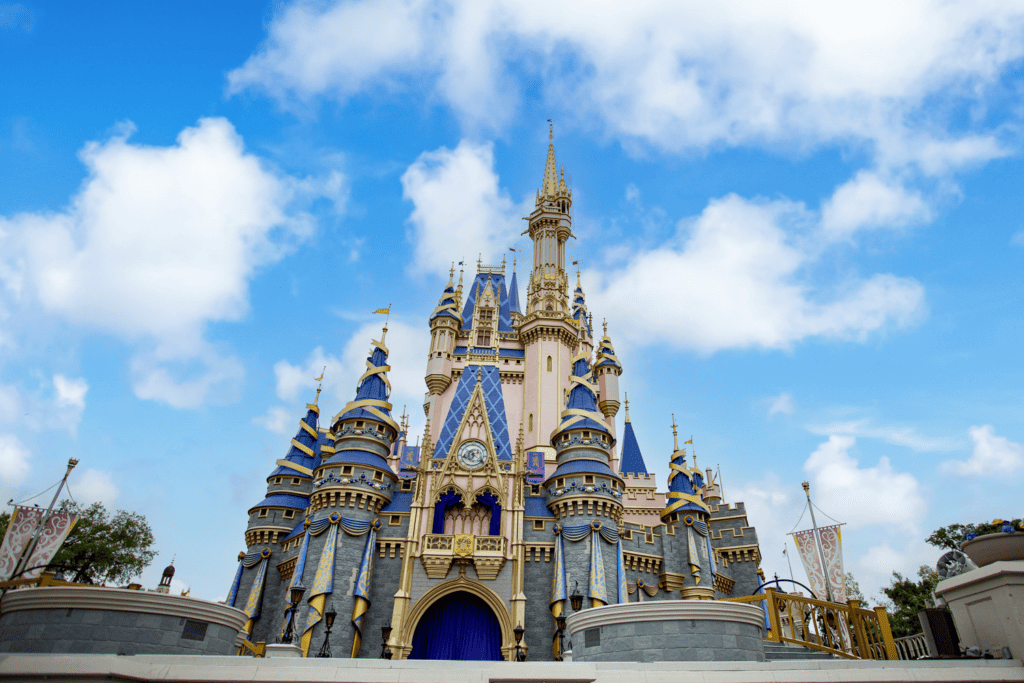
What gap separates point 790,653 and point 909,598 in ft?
114

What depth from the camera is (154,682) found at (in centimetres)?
1090

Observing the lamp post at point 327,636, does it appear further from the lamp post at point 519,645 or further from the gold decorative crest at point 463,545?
the lamp post at point 519,645

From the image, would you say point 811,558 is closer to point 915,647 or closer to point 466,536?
point 466,536

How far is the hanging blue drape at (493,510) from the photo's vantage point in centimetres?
3170

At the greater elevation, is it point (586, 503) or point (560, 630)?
point (586, 503)

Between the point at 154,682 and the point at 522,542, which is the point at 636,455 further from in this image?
the point at 154,682

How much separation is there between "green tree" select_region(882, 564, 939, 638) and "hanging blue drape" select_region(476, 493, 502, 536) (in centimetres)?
2973

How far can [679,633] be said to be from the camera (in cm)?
1418

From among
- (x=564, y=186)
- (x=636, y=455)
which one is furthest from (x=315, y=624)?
(x=564, y=186)

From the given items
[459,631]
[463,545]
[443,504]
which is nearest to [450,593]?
[459,631]

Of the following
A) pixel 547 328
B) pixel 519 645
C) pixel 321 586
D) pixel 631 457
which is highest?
pixel 547 328

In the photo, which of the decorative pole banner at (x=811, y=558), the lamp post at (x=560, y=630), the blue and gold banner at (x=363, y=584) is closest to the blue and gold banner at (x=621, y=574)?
the lamp post at (x=560, y=630)

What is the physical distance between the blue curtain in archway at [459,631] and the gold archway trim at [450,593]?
1.70ft

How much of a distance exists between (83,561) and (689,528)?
41365mm
